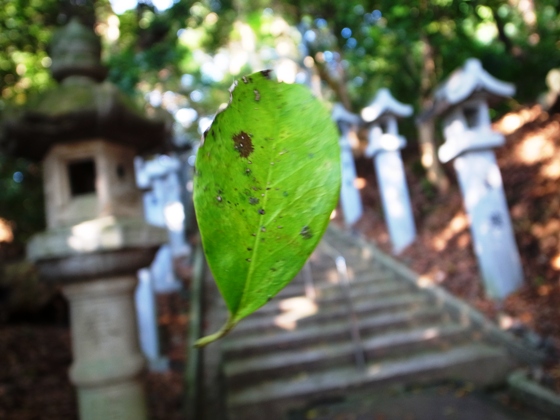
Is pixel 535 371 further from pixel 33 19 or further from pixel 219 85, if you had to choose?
pixel 219 85

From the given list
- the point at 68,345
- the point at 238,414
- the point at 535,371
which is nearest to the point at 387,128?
the point at 535,371

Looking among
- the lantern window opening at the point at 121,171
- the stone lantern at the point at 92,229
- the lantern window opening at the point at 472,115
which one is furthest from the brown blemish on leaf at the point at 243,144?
the lantern window opening at the point at 472,115

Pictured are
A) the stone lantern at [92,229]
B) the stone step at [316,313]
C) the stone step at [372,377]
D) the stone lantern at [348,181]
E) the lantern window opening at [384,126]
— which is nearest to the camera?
the stone lantern at [92,229]

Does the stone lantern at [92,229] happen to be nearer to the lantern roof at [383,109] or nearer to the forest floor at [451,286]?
the forest floor at [451,286]

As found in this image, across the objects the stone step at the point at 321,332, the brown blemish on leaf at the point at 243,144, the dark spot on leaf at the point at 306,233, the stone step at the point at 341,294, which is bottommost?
the stone step at the point at 321,332

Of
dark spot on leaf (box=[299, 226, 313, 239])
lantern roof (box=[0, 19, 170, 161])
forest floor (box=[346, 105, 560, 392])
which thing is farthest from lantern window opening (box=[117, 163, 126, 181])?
forest floor (box=[346, 105, 560, 392])

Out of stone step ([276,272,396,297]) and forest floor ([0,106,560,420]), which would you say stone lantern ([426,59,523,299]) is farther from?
stone step ([276,272,396,297])

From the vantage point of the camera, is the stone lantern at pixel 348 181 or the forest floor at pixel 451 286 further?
the stone lantern at pixel 348 181
